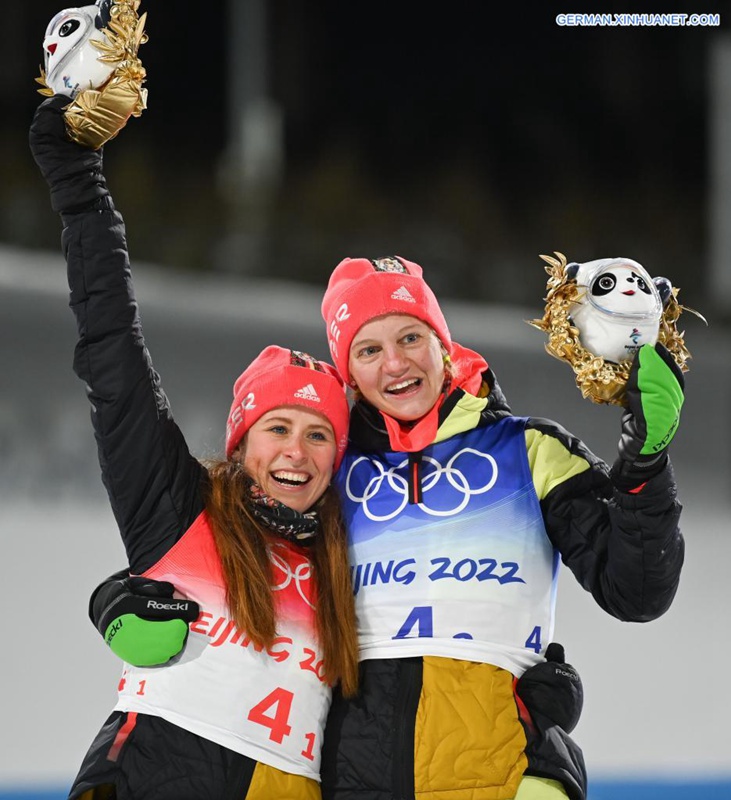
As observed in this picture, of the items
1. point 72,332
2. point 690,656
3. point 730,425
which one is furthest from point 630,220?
point 690,656

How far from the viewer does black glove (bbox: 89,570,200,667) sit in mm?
2033

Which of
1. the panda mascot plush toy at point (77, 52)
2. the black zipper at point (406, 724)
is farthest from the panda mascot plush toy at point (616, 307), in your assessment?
the panda mascot plush toy at point (77, 52)

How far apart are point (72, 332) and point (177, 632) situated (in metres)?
6.04

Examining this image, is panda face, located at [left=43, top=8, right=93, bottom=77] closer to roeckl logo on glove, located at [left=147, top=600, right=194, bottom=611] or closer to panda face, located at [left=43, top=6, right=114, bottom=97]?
panda face, located at [left=43, top=6, right=114, bottom=97]

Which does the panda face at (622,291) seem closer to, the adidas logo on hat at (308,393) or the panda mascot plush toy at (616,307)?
the panda mascot plush toy at (616,307)

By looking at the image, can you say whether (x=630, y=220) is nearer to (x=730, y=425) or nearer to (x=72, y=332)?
(x=730, y=425)

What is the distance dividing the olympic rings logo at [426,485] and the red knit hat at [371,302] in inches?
8.4

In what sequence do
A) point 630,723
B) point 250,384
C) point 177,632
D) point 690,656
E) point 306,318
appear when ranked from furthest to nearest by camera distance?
point 306,318
point 690,656
point 630,723
point 250,384
point 177,632

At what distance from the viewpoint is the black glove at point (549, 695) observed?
212cm

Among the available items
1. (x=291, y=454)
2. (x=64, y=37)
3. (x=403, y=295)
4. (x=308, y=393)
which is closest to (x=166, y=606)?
(x=291, y=454)

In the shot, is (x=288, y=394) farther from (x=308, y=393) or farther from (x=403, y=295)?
(x=403, y=295)

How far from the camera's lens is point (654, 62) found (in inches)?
443

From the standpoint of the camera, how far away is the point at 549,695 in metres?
2.12

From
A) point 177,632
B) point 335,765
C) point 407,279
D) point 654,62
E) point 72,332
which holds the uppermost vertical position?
point 654,62
